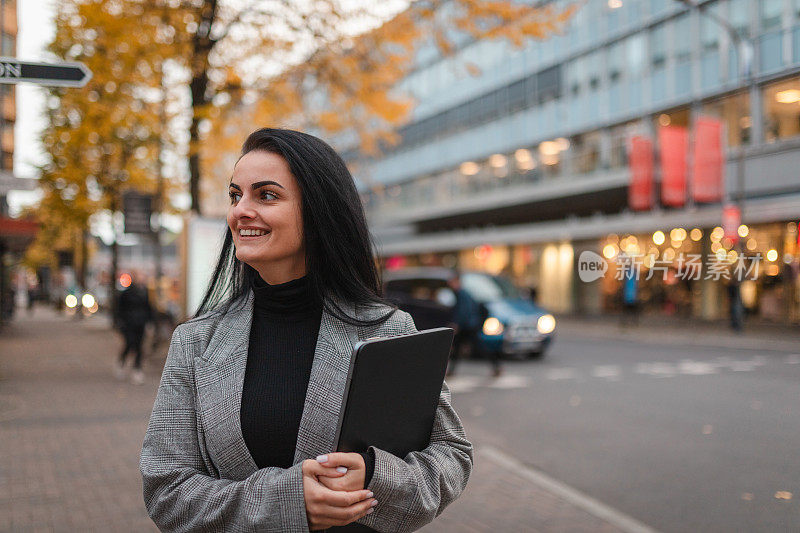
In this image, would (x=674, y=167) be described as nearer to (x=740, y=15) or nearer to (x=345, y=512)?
(x=740, y=15)

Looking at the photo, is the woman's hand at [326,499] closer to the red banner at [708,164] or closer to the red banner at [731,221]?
the red banner at [731,221]

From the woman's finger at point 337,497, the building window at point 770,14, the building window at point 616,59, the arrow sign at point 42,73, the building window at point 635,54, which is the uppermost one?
the building window at point 616,59

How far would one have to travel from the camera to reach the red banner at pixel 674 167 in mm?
3861

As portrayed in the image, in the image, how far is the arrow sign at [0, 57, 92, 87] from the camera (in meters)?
2.97

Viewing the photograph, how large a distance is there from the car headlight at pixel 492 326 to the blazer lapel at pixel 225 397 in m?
12.1

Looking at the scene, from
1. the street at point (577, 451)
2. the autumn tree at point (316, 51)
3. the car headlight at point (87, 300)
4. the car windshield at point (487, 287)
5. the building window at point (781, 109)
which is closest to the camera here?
the building window at point (781, 109)

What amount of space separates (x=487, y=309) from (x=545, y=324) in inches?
50.3

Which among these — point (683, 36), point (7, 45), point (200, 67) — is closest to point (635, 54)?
point (683, 36)

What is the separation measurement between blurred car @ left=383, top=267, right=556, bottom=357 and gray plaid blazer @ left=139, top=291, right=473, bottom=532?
37.0 ft

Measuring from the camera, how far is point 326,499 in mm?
1660

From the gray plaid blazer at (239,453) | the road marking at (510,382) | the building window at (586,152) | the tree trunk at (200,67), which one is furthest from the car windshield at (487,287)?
the gray plaid blazer at (239,453)

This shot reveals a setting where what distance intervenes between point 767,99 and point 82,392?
981 centimetres

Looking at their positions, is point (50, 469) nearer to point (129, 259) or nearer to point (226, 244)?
point (226, 244)

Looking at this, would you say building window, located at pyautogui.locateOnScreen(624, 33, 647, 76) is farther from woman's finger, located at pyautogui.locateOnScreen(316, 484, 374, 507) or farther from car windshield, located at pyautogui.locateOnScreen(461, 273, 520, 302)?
car windshield, located at pyautogui.locateOnScreen(461, 273, 520, 302)
